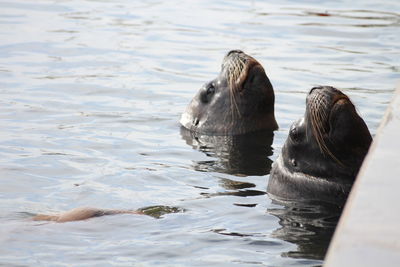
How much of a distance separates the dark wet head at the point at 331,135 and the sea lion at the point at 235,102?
2302mm

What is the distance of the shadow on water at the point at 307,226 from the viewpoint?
5897 millimetres

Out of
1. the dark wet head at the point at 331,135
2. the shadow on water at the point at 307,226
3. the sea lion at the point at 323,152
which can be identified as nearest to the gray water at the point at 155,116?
the shadow on water at the point at 307,226

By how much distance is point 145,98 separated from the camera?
1150 centimetres

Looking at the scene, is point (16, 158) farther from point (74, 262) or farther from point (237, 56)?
point (74, 262)

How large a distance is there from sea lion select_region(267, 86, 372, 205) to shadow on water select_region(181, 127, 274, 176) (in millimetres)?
1000

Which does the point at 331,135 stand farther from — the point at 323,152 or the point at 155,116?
the point at 155,116

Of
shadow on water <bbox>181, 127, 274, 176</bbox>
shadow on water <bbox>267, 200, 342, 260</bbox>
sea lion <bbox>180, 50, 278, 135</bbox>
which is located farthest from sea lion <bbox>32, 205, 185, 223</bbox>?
sea lion <bbox>180, 50, 278, 135</bbox>

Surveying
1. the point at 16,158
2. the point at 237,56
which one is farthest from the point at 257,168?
the point at 16,158

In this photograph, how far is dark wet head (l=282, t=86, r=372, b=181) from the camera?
22.4 feet

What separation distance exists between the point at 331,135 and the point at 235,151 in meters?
2.51

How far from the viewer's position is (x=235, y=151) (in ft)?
30.7

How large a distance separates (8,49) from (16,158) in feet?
18.1

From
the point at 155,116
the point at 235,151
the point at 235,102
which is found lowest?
the point at 235,151

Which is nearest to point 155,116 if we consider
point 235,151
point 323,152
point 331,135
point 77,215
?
point 235,151
